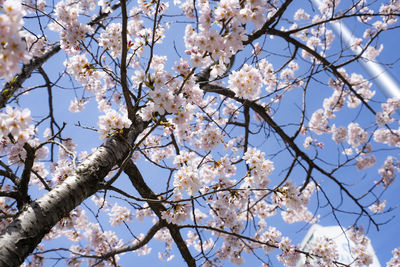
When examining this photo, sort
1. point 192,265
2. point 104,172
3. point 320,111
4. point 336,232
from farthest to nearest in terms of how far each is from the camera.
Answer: point 336,232 < point 320,111 < point 192,265 < point 104,172

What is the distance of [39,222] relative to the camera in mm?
1357

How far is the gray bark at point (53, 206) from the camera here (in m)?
1.22

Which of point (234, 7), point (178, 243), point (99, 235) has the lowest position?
point (178, 243)

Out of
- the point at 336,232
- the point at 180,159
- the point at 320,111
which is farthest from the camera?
the point at 336,232

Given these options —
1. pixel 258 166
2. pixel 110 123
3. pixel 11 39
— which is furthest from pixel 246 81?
pixel 11 39

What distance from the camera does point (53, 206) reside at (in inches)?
56.4

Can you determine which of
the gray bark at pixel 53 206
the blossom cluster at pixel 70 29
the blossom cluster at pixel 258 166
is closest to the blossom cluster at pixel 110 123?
the gray bark at pixel 53 206

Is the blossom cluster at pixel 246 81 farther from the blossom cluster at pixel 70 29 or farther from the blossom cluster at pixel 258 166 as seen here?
the blossom cluster at pixel 70 29

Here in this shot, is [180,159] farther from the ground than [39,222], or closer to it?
farther from the ground

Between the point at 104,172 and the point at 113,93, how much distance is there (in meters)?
2.39

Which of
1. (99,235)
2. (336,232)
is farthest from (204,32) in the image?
(336,232)

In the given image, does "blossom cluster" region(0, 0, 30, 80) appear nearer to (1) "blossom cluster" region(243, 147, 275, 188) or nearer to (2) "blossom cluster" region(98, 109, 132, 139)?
(2) "blossom cluster" region(98, 109, 132, 139)

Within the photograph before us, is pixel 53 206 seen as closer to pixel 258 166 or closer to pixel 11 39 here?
pixel 11 39

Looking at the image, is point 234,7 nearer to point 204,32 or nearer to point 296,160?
point 204,32
